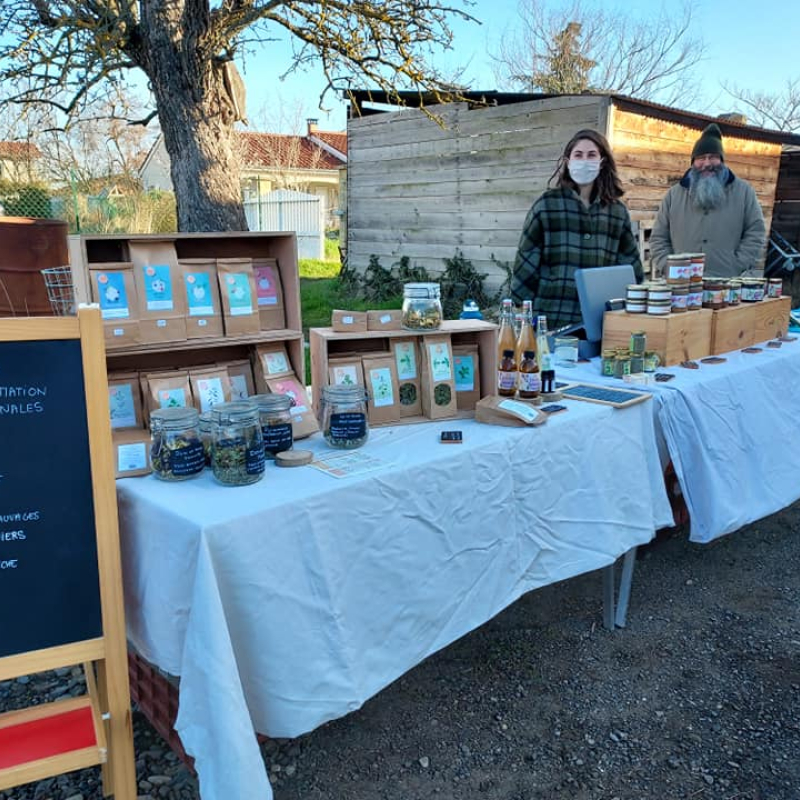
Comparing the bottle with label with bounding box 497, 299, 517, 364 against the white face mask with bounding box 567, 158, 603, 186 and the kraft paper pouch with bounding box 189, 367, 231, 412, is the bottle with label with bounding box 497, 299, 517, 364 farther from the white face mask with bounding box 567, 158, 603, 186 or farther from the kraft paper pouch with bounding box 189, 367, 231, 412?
the white face mask with bounding box 567, 158, 603, 186

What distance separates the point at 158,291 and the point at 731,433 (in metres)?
2.05

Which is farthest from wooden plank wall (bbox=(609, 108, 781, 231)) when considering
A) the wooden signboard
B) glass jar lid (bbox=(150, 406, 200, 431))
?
the wooden signboard

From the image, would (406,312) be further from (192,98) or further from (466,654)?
(192,98)

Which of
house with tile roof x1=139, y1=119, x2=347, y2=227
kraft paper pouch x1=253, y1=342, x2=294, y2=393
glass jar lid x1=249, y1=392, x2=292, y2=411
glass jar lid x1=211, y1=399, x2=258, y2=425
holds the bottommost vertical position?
glass jar lid x1=249, y1=392, x2=292, y2=411

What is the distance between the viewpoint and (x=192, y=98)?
4.91 meters

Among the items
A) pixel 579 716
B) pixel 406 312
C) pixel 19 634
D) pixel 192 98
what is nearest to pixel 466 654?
pixel 579 716

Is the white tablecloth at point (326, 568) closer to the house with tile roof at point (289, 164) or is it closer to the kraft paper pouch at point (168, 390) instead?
the kraft paper pouch at point (168, 390)

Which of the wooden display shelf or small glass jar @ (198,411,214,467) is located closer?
the wooden display shelf

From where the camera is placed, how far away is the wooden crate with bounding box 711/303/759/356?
285 centimetres

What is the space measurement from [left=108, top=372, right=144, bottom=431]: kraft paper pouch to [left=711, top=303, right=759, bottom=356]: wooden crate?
→ 230 cm

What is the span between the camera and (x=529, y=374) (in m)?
2.10

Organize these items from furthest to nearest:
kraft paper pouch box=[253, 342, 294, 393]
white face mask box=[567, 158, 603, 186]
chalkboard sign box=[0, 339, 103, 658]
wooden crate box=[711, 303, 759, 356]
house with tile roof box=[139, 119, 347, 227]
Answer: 1. house with tile roof box=[139, 119, 347, 227]
2. white face mask box=[567, 158, 603, 186]
3. wooden crate box=[711, 303, 759, 356]
4. kraft paper pouch box=[253, 342, 294, 393]
5. chalkboard sign box=[0, 339, 103, 658]

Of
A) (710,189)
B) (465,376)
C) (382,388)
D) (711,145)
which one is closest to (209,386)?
(382,388)

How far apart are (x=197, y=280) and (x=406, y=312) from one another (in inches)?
23.9
